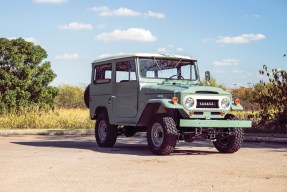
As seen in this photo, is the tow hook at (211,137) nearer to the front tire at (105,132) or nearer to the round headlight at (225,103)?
the round headlight at (225,103)

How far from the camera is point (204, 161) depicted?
988 cm

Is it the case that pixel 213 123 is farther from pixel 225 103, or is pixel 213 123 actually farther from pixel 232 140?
pixel 232 140

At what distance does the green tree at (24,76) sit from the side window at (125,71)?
1487cm

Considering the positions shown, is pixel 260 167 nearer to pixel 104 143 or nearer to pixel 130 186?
pixel 130 186

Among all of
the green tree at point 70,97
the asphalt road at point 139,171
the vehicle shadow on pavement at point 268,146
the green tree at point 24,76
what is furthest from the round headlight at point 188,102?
the green tree at point 70,97

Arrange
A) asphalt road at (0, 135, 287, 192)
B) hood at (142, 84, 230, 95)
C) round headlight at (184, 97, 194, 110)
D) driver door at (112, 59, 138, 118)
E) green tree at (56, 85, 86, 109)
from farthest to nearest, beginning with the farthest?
green tree at (56, 85, 86, 109) < driver door at (112, 59, 138, 118) < hood at (142, 84, 230, 95) < round headlight at (184, 97, 194, 110) < asphalt road at (0, 135, 287, 192)

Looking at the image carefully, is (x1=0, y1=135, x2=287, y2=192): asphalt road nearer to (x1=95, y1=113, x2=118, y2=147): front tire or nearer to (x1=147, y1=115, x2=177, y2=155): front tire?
(x1=147, y1=115, x2=177, y2=155): front tire

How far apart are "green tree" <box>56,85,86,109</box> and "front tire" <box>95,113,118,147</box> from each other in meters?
40.4

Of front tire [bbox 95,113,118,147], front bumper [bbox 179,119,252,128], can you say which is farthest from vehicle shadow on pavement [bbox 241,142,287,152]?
front tire [bbox 95,113,118,147]

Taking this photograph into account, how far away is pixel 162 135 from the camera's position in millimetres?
10914

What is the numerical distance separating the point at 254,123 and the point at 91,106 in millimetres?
7884

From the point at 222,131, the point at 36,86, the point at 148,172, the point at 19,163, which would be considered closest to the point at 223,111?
the point at 222,131

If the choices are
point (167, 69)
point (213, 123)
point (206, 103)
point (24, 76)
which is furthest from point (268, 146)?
point (24, 76)

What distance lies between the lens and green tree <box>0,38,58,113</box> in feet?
88.4
